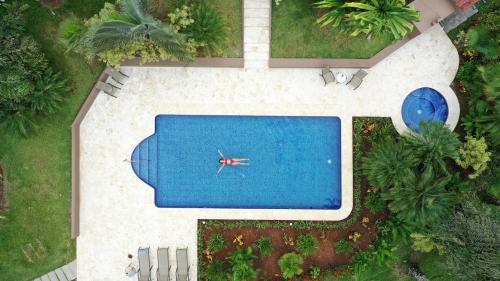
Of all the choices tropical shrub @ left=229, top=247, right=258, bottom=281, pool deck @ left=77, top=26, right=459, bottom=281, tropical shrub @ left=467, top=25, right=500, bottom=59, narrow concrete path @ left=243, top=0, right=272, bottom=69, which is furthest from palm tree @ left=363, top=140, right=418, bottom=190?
tropical shrub @ left=229, top=247, right=258, bottom=281

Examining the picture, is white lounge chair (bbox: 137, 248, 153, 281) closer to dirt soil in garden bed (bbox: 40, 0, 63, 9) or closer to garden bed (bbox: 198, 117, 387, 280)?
garden bed (bbox: 198, 117, 387, 280)

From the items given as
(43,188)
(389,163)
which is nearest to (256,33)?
(389,163)

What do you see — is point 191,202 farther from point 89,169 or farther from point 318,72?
point 318,72

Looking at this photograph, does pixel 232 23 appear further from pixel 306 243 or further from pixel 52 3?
pixel 306 243

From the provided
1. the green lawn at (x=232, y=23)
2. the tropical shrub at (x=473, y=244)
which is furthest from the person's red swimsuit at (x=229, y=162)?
the tropical shrub at (x=473, y=244)

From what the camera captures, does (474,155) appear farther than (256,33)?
No
